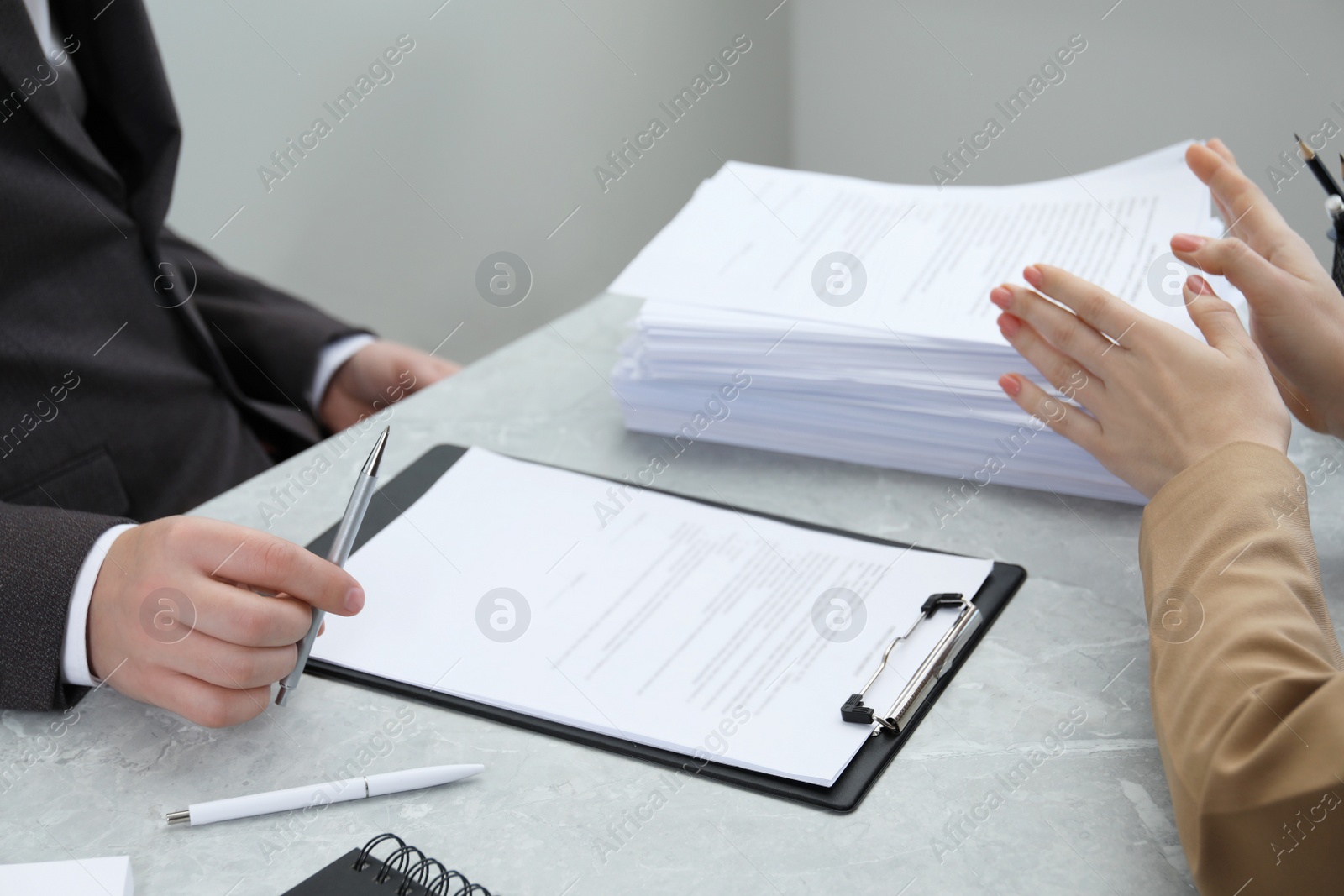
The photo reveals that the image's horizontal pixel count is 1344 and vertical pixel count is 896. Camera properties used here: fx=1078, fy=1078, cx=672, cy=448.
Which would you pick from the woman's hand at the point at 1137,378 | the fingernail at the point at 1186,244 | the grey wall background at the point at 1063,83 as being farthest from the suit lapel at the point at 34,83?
the grey wall background at the point at 1063,83

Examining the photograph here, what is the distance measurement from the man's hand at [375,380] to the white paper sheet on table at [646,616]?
1.29 ft

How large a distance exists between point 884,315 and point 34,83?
0.83m

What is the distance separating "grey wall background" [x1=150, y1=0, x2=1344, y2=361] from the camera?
5.93 ft

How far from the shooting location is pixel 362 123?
1.92 metres

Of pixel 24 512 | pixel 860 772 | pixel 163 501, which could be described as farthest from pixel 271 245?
pixel 860 772

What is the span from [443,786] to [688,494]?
0.35 m

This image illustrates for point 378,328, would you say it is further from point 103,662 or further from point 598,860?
point 598,860

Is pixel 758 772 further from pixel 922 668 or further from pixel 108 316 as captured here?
pixel 108 316

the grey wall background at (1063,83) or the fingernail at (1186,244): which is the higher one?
the fingernail at (1186,244)

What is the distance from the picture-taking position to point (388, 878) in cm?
57

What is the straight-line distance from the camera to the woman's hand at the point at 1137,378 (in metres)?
0.71

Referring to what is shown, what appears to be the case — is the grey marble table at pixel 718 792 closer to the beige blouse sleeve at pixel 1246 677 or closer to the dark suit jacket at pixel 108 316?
the beige blouse sleeve at pixel 1246 677

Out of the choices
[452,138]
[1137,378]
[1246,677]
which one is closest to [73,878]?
[1246,677]

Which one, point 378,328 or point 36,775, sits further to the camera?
point 378,328
